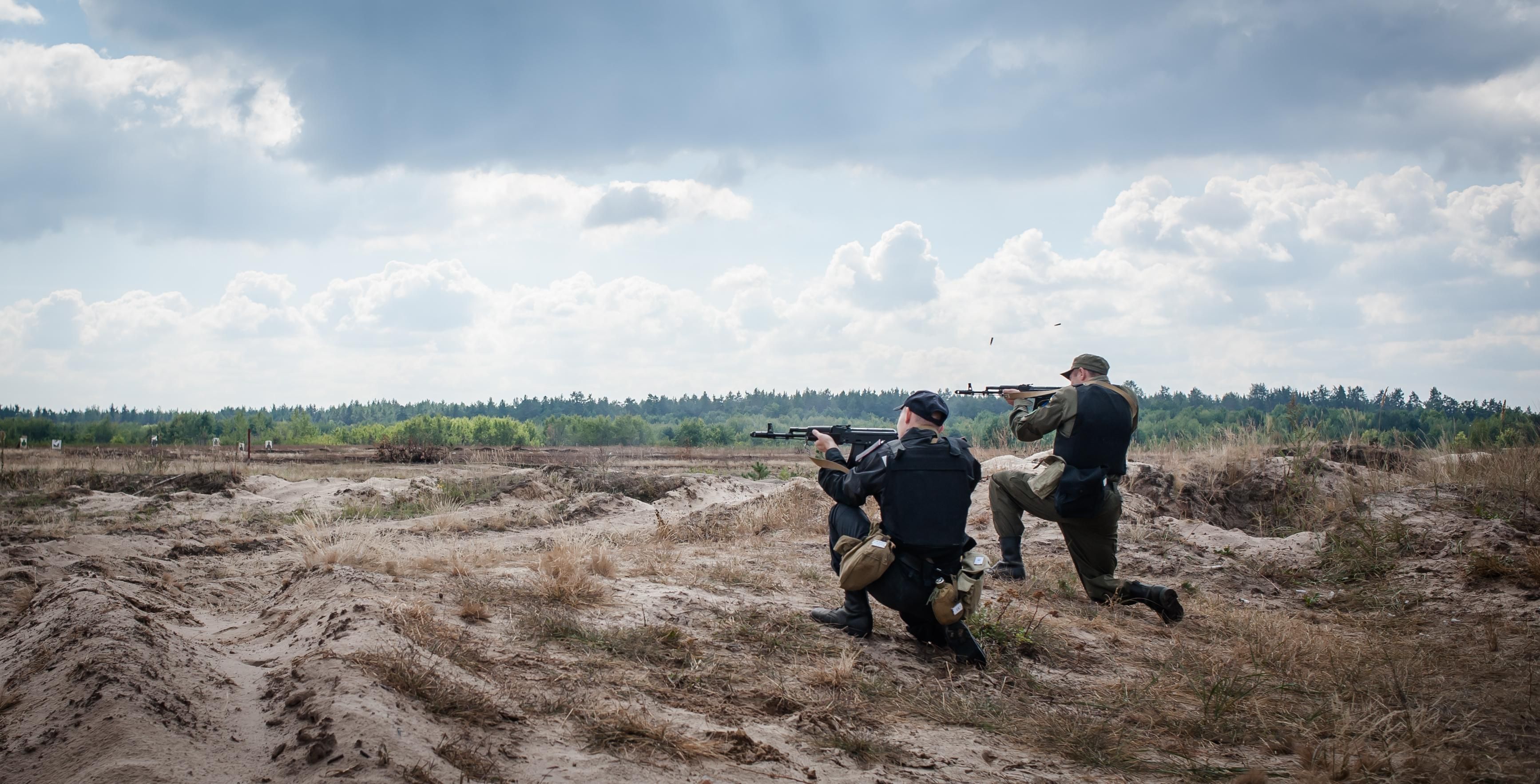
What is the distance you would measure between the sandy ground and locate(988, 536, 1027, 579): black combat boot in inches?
15.6

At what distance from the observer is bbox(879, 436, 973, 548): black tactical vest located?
17.9 ft

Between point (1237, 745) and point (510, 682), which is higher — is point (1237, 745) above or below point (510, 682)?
below

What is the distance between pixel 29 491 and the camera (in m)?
14.5

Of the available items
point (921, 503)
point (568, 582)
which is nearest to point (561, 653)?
point (568, 582)

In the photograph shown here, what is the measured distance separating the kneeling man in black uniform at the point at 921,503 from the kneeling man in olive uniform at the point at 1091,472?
195cm

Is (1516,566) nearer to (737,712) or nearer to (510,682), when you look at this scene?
(737,712)

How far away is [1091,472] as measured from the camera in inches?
282

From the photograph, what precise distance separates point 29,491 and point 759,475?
661 inches

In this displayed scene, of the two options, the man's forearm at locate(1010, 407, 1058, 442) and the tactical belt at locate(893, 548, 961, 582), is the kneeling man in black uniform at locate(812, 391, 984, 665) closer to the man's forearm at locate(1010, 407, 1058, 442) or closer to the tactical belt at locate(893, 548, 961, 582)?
the tactical belt at locate(893, 548, 961, 582)

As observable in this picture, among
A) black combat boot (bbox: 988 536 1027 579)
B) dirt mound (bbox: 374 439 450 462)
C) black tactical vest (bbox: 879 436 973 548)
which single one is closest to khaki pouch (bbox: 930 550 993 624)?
black tactical vest (bbox: 879 436 973 548)

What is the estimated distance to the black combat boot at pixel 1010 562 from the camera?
8.43 meters

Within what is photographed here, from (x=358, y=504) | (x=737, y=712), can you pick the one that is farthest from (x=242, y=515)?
(x=737, y=712)

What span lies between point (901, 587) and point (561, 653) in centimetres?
231

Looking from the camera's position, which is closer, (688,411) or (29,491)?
(29,491)
